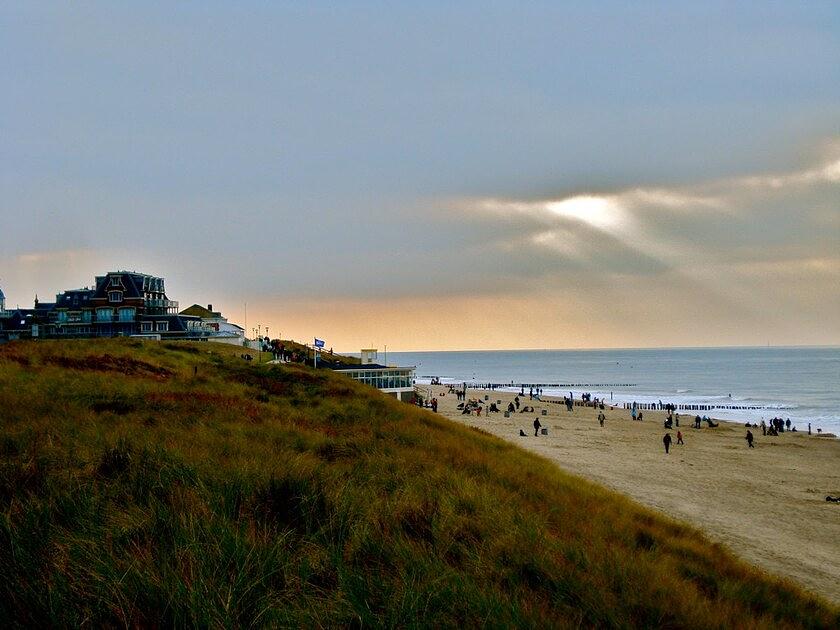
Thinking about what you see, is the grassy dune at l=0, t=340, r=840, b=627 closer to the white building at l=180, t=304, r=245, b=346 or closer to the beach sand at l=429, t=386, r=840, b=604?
the beach sand at l=429, t=386, r=840, b=604

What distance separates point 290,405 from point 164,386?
392 centimetres

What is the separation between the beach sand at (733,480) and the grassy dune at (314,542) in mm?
5947

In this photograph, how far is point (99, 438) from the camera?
8.56 m

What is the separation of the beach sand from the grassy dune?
234 inches

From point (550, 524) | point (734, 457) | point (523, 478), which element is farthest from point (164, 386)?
point (734, 457)

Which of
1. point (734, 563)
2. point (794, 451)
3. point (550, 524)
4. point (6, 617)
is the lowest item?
point (794, 451)

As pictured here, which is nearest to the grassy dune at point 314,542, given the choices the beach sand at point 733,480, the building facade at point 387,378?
the beach sand at point 733,480

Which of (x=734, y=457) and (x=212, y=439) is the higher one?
(x=212, y=439)

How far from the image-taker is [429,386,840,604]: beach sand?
14375 mm

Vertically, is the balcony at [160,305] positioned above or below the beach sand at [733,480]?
above

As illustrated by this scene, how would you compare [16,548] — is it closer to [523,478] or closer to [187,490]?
[187,490]

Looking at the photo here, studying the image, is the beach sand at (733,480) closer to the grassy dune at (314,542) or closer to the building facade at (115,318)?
the grassy dune at (314,542)

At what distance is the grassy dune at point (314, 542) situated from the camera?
159 inches

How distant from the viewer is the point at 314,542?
539 cm
